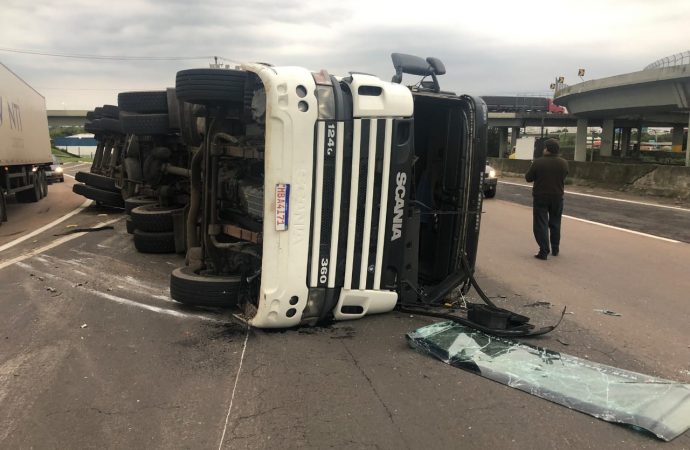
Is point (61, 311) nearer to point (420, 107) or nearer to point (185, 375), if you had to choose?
point (185, 375)

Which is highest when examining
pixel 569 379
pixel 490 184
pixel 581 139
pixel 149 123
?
pixel 581 139

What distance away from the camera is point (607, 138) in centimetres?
4994

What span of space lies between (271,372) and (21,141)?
1359 cm

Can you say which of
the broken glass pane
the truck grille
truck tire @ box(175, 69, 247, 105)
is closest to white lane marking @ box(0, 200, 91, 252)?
truck tire @ box(175, 69, 247, 105)

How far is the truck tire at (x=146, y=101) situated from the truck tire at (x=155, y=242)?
1738 mm

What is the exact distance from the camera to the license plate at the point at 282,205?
4008 millimetres

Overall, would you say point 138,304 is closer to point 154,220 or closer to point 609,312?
point 154,220

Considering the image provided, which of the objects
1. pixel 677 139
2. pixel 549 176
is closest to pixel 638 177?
pixel 549 176

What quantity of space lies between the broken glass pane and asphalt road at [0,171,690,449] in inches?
3.8

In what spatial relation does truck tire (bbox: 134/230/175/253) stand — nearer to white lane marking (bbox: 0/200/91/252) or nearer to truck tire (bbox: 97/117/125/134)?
white lane marking (bbox: 0/200/91/252)

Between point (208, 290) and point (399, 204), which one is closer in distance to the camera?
point (399, 204)

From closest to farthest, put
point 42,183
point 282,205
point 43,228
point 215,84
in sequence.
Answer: point 282,205 → point 215,84 → point 43,228 → point 42,183

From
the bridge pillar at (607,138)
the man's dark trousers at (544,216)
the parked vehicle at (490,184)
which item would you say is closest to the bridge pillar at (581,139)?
the bridge pillar at (607,138)

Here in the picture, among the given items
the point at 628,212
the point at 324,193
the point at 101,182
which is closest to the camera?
the point at 324,193
